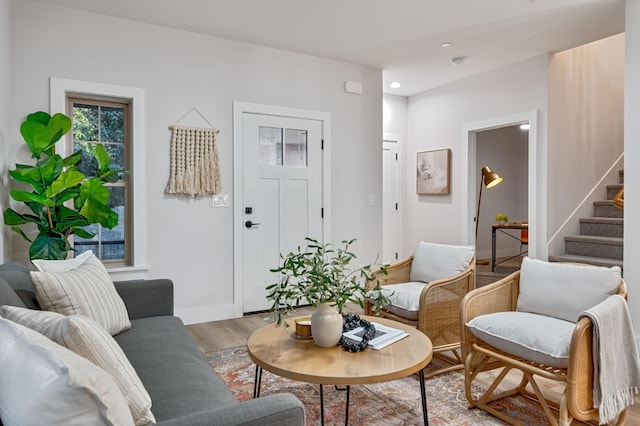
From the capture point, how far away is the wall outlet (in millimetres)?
3979

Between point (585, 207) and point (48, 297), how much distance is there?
509 cm

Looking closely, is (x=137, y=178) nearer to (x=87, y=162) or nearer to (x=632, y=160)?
(x=87, y=162)

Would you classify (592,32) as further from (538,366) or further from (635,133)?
(538,366)

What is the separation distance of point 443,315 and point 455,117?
3.42m

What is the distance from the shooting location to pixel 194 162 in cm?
384

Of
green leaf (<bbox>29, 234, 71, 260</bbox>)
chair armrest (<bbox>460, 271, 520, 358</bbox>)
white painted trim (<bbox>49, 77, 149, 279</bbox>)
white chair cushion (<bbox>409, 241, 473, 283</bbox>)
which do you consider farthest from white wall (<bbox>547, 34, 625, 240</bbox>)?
green leaf (<bbox>29, 234, 71, 260</bbox>)

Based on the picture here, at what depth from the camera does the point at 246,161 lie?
412 cm

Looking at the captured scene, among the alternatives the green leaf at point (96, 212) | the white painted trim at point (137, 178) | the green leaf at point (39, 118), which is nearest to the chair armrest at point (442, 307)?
the green leaf at point (96, 212)

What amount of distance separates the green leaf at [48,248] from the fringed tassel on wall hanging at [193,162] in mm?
1021

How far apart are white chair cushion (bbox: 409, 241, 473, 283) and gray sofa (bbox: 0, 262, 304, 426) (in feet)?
6.00

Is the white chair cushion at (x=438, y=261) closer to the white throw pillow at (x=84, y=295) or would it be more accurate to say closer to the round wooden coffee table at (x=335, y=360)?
the round wooden coffee table at (x=335, y=360)

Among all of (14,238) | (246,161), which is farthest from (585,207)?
(14,238)

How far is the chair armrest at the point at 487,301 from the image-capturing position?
235 centimetres

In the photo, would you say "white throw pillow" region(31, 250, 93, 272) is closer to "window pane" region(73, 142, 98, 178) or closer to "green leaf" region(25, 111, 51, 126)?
"green leaf" region(25, 111, 51, 126)
